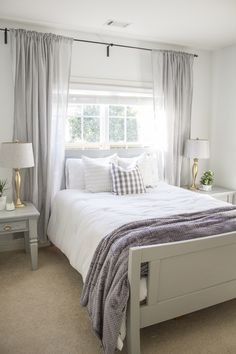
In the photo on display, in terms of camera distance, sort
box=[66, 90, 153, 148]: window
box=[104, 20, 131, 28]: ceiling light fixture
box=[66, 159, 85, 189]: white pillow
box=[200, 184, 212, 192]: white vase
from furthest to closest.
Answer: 1. box=[200, 184, 212, 192]: white vase
2. box=[66, 90, 153, 148]: window
3. box=[66, 159, 85, 189]: white pillow
4. box=[104, 20, 131, 28]: ceiling light fixture

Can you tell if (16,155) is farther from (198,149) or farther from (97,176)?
(198,149)

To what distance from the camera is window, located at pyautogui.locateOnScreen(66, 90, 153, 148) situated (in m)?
3.71

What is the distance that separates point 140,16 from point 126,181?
1650mm

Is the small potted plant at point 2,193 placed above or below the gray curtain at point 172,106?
below

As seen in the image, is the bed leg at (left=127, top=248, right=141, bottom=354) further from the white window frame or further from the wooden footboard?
the white window frame

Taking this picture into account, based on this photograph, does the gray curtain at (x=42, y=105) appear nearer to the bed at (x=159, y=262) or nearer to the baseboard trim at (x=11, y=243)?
the baseboard trim at (x=11, y=243)

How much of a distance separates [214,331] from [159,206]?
1.06 metres

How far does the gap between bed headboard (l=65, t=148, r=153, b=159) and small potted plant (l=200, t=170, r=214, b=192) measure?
32.7 inches

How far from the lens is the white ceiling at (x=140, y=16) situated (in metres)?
2.70

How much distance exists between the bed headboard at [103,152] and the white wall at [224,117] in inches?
42.5

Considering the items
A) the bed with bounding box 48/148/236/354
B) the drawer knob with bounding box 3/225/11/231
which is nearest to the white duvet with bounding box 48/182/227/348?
the bed with bounding box 48/148/236/354

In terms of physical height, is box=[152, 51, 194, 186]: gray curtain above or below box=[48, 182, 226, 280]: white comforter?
above

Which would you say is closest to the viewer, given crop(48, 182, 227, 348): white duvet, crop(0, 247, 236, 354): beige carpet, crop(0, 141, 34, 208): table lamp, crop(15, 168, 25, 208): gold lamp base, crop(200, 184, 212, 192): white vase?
crop(0, 247, 236, 354): beige carpet

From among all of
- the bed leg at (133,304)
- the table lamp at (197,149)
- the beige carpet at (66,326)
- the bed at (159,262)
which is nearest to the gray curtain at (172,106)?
the table lamp at (197,149)
